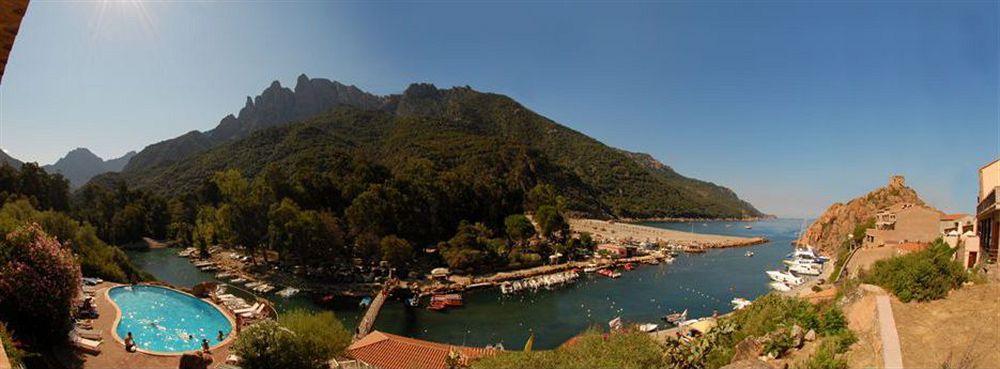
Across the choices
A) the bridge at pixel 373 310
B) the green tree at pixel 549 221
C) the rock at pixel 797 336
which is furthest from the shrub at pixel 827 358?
the green tree at pixel 549 221

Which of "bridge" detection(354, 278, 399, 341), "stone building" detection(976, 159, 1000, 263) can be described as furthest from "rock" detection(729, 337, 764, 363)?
"bridge" detection(354, 278, 399, 341)

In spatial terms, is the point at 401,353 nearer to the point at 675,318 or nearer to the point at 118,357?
the point at 118,357

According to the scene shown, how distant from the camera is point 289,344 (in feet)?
36.2

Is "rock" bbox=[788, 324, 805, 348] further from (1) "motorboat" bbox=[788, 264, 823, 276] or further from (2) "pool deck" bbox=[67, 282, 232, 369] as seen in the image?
(1) "motorboat" bbox=[788, 264, 823, 276]

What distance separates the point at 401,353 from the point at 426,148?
70.3 metres

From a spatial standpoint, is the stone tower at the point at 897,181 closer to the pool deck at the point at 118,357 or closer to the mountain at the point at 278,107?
the pool deck at the point at 118,357

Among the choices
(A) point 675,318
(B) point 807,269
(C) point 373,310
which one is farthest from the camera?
(B) point 807,269

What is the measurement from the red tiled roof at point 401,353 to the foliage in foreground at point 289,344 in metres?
2.97

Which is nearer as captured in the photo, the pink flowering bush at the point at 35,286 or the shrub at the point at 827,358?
the shrub at the point at 827,358

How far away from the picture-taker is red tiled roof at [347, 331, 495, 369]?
1492cm

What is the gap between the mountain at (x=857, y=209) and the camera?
48938 millimetres

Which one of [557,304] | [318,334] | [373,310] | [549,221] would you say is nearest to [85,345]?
[318,334]

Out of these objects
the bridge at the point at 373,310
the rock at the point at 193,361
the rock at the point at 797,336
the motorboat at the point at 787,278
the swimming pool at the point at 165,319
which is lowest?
the bridge at the point at 373,310

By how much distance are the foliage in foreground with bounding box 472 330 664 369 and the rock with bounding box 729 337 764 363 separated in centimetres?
189
